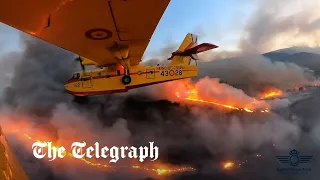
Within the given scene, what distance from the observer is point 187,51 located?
3605 mm

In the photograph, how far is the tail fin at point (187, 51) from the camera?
3.60 meters

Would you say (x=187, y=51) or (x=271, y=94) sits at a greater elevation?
(x=187, y=51)

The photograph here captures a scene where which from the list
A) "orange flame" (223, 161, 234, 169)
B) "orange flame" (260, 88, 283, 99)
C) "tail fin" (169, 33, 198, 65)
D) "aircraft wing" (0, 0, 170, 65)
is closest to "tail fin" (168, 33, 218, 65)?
"tail fin" (169, 33, 198, 65)

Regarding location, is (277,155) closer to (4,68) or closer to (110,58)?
(110,58)

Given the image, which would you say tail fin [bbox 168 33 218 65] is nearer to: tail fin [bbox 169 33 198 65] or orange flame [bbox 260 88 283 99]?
tail fin [bbox 169 33 198 65]

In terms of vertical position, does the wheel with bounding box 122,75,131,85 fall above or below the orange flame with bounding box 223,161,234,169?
above

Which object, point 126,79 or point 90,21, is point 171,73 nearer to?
point 126,79

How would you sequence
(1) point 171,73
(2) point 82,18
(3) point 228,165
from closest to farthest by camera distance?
(2) point 82,18 < (1) point 171,73 < (3) point 228,165

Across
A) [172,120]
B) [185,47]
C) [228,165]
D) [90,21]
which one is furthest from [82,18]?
[228,165]

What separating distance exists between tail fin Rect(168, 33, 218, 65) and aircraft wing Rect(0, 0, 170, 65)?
1747mm

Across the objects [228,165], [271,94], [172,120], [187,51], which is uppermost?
[187,51]

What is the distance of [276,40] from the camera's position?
4.00 meters

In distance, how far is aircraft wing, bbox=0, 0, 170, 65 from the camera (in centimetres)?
125

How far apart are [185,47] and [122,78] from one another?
2.22 feet
